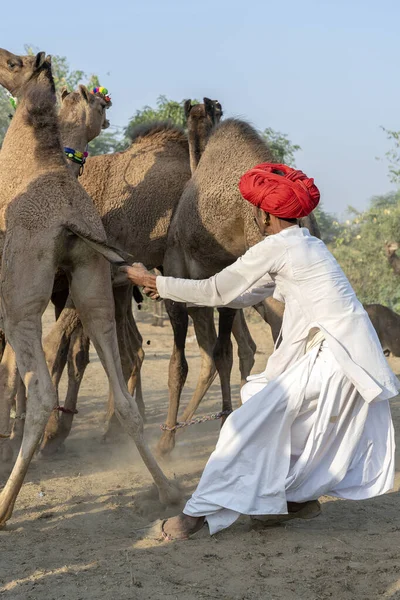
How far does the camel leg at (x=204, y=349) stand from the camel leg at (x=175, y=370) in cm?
67

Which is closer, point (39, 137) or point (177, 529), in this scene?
point (177, 529)

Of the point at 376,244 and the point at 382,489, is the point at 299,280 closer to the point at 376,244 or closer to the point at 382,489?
the point at 382,489

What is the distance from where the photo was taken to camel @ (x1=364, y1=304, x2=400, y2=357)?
11273mm

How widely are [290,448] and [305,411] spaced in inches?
8.2

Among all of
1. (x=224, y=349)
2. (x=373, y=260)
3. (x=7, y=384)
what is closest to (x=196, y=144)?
(x=224, y=349)

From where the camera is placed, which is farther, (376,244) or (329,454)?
(376,244)

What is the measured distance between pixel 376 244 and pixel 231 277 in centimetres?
1315

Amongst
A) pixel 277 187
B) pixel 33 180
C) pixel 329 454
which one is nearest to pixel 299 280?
pixel 277 187

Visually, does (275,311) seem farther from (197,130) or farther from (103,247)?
(197,130)

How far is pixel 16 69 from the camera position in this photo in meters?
5.78

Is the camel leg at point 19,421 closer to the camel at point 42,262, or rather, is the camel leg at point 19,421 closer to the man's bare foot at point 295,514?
the camel at point 42,262

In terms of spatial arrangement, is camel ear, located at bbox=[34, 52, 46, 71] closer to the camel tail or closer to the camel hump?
the camel tail

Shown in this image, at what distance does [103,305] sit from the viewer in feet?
16.6

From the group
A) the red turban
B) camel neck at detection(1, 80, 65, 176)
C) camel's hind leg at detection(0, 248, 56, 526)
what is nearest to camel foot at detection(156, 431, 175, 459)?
camel's hind leg at detection(0, 248, 56, 526)
